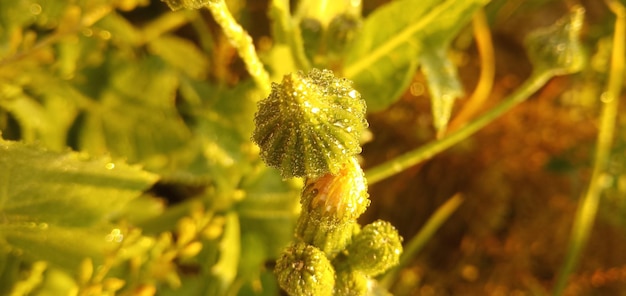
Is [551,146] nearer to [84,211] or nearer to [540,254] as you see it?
[540,254]

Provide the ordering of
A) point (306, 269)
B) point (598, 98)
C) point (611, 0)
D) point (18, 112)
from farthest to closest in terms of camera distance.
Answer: point (598, 98) < point (611, 0) < point (18, 112) < point (306, 269)

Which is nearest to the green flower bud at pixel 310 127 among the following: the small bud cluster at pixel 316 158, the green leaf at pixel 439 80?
the small bud cluster at pixel 316 158

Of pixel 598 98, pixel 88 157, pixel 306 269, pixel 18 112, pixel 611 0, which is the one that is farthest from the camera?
pixel 598 98

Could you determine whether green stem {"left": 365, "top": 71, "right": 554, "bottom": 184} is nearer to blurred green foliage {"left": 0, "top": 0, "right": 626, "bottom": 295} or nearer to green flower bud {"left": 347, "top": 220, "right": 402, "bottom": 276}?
blurred green foliage {"left": 0, "top": 0, "right": 626, "bottom": 295}

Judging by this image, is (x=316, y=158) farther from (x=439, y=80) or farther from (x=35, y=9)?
(x=35, y=9)

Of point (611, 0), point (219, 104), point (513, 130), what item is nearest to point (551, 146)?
point (513, 130)

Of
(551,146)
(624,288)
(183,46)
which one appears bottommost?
(624,288)
